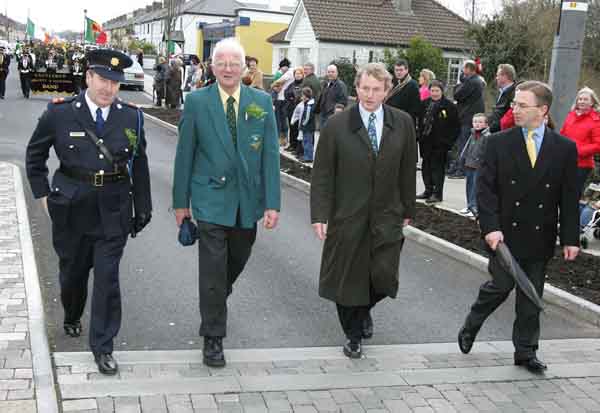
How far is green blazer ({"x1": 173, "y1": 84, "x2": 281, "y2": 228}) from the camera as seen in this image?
509cm

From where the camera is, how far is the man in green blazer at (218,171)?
5082 mm

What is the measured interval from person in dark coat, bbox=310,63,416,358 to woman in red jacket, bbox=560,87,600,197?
4.00m

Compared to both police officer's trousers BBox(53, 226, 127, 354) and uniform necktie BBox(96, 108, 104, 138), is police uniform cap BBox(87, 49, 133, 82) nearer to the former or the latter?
uniform necktie BBox(96, 108, 104, 138)

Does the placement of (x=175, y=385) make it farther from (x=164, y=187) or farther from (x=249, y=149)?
(x=164, y=187)

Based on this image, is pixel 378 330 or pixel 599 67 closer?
pixel 378 330

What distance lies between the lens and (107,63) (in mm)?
4918

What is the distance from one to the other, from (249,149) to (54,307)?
2.21m

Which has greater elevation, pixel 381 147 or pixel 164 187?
pixel 381 147

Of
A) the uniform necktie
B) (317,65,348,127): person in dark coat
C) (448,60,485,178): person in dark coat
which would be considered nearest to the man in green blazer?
the uniform necktie

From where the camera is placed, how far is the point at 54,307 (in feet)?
20.3

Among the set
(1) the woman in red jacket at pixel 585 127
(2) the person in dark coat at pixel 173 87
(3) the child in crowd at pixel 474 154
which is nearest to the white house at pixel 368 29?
(2) the person in dark coat at pixel 173 87

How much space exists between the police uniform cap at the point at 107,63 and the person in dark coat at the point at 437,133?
717 cm

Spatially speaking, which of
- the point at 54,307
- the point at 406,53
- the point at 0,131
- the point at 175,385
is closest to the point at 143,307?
the point at 54,307

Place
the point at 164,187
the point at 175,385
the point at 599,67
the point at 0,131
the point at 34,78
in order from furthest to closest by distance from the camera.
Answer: the point at 34,78, the point at 599,67, the point at 0,131, the point at 164,187, the point at 175,385
